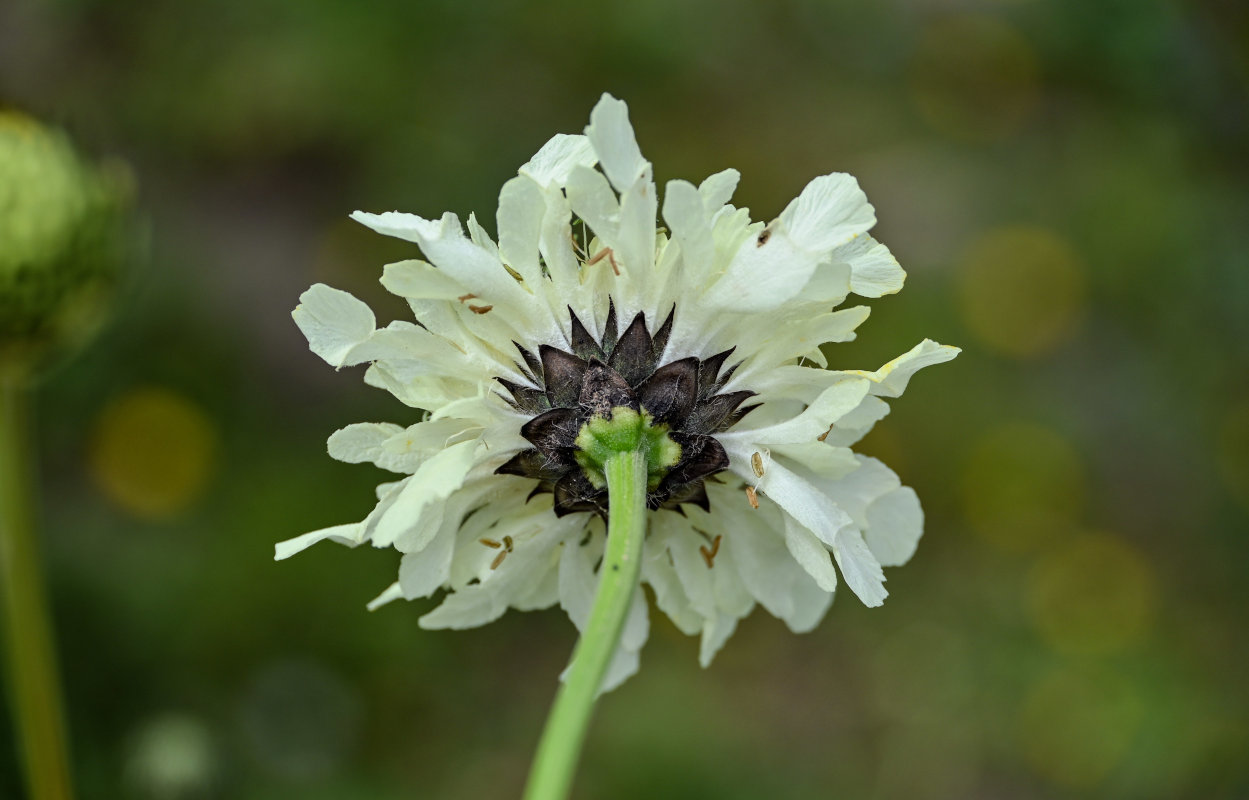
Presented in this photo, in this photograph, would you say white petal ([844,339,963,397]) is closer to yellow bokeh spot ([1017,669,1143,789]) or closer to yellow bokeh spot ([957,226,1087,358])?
yellow bokeh spot ([1017,669,1143,789])

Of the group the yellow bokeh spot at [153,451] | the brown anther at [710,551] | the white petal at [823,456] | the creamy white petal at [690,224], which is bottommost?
the yellow bokeh spot at [153,451]

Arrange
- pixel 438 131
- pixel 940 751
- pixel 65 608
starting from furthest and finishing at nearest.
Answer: pixel 438 131 < pixel 940 751 < pixel 65 608

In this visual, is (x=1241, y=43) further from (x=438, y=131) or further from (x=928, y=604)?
(x=438, y=131)

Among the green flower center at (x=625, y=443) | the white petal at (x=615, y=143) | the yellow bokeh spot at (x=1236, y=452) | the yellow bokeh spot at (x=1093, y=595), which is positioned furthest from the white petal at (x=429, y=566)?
the yellow bokeh spot at (x=1236, y=452)

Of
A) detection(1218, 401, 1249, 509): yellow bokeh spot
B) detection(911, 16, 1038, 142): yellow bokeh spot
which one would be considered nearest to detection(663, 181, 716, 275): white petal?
detection(1218, 401, 1249, 509): yellow bokeh spot

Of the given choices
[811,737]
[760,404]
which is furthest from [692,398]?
[811,737]

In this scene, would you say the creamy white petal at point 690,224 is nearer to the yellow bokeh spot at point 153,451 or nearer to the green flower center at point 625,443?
the green flower center at point 625,443
